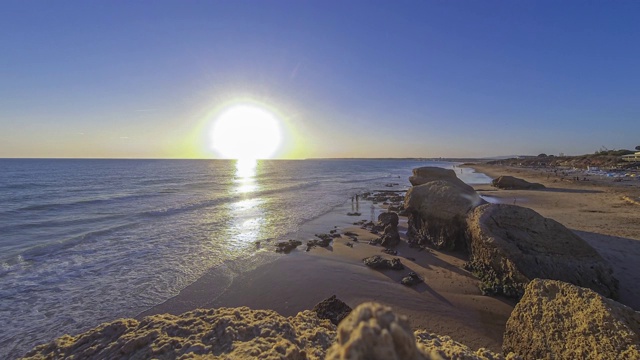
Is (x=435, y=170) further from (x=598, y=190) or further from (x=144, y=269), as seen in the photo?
Answer: (x=144, y=269)

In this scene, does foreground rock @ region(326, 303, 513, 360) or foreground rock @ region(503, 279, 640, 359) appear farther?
foreground rock @ region(503, 279, 640, 359)

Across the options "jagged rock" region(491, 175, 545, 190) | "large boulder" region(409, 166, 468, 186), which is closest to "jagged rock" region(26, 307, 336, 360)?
"large boulder" region(409, 166, 468, 186)

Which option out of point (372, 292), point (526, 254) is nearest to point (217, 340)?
point (372, 292)

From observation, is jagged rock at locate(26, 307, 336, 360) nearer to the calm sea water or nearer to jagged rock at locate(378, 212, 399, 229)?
the calm sea water

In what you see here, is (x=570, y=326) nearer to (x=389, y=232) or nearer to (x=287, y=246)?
(x=389, y=232)

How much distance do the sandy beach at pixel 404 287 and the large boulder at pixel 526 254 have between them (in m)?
0.55

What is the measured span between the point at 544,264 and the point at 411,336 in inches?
309

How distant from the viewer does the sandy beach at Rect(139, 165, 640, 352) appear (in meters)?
7.37

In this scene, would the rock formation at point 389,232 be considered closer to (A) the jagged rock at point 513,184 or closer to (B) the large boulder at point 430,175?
(B) the large boulder at point 430,175

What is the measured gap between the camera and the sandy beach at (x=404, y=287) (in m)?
7.37

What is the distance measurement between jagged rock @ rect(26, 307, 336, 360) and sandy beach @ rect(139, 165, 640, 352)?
4.06 meters

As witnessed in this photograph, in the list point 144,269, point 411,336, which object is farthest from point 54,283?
point 411,336

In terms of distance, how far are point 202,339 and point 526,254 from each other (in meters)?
8.20

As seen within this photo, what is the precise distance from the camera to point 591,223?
49.2ft
